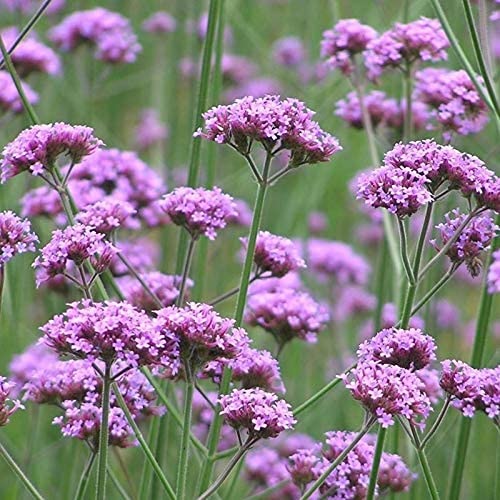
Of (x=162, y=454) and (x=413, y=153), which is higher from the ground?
(x=413, y=153)

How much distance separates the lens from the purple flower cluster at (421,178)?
150 cm

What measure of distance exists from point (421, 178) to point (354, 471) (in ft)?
1.60

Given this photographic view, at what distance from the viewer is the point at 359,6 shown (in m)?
4.45

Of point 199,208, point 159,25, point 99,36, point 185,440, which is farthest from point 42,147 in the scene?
point 159,25

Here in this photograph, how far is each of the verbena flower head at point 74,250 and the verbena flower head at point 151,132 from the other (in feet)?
9.73

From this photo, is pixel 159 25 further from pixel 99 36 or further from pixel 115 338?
pixel 115 338

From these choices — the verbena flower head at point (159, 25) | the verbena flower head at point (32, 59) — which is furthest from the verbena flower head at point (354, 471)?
the verbena flower head at point (159, 25)

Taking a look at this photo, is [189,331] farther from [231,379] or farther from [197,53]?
[197,53]

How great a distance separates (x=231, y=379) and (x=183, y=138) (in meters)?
2.53

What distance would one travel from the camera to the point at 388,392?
1.41m

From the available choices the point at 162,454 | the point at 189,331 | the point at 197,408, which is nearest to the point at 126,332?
the point at 189,331

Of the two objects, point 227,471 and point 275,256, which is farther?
point 275,256

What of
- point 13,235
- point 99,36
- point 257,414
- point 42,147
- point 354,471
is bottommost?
point 354,471

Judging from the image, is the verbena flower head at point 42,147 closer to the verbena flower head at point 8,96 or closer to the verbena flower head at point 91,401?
the verbena flower head at point 91,401
